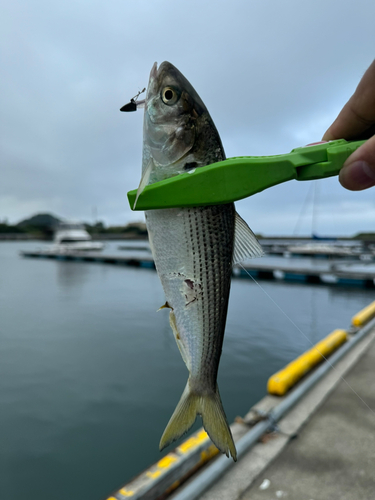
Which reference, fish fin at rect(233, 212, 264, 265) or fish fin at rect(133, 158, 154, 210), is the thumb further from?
fish fin at rect(133, 158, 154, 210)

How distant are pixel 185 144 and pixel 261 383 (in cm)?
844

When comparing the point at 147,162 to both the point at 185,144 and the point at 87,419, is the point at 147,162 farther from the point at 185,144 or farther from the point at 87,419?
the point at 87,419

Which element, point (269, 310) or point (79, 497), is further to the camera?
point (269, 310)

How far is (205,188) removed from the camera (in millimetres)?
1062

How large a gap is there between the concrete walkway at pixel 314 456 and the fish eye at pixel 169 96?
2.91m

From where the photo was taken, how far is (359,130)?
1.89m

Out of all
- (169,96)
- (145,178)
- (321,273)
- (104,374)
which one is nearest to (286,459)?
(145,178)

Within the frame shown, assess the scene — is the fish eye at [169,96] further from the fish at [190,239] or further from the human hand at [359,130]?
the human hand at [359,130]

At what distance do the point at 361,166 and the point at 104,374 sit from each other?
9.32 meters

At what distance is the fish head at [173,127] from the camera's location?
4.13 feet

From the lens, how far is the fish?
1260 millimetres

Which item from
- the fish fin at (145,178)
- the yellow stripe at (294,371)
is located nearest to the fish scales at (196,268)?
the fish fin at (145,178)

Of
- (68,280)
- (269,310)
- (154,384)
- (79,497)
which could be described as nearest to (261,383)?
(154,384)

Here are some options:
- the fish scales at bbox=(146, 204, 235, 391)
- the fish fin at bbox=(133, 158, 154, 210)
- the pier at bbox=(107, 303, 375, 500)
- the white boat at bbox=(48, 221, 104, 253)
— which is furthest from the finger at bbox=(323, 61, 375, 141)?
the white boat at bbox=(48, 221, 104, 253)
